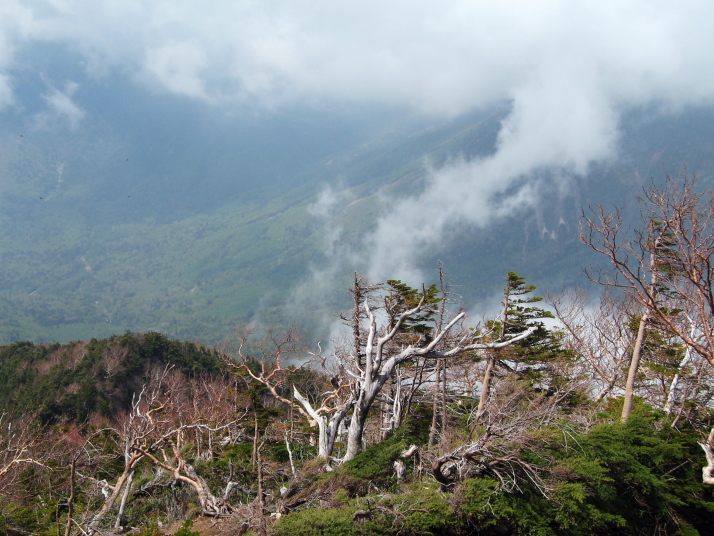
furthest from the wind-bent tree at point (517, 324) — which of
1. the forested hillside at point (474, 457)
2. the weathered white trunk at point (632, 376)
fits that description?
the weathered white trunk at point (632, 376)

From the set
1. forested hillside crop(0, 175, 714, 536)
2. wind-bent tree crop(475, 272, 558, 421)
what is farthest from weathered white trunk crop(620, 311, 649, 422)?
wind-bent tree crop(475, 272, 558, 421)

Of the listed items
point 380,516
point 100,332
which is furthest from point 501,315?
point 100,332

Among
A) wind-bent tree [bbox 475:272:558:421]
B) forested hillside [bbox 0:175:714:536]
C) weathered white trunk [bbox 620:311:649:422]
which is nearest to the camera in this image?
forested hillside [bbox 0:175:714:536]

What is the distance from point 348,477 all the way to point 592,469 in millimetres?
6041

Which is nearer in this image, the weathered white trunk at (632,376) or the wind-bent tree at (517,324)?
the weathered white trunk at (632,376)

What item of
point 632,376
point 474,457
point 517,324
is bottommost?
point 474,457

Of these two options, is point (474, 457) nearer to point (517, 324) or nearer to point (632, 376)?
point (632, 376)

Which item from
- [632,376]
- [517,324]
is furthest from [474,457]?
[517,324]

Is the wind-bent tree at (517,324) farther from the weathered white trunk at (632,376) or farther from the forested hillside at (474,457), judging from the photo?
the weathered white trunk at (632,376)

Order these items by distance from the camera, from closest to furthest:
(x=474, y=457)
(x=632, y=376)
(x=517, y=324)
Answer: (x=474, y=457) → (x=632, y=376) → (x=517, y=324)

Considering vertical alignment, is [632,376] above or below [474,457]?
above

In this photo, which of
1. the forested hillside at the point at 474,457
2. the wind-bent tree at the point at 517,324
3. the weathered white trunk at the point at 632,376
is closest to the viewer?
the forested hillside at the point at 474,457

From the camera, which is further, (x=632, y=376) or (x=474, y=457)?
(x=632, y=376)

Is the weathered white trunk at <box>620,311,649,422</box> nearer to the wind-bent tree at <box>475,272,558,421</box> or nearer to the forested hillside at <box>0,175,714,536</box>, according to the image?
the forested hillside at <box>0,175,714,536</box>
